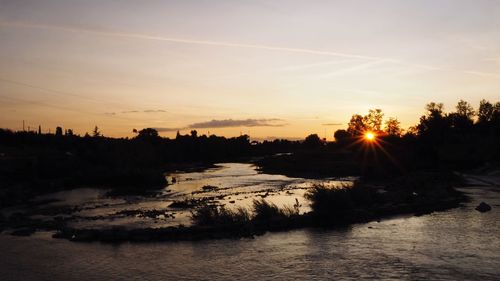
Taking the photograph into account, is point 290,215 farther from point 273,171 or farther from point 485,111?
point 485,111

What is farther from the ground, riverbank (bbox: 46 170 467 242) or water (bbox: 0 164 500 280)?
riverbank (bbox: 46 170 467 242)

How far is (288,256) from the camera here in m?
27.9

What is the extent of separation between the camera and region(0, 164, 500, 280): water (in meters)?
24.3

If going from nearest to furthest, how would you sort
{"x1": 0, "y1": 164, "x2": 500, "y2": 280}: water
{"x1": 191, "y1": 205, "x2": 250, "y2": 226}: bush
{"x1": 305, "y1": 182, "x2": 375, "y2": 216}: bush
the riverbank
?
1. {"x1": 0, "y1": 164, "x2": 500, "y2": 280}: water
2. the riverbank
3. {"x1": 191, "y1": 205, "x2": 250, "y2": 226}: bush
4. {"x1": 305, "y1": 182, "x2": 375, "y2": 216}: bush

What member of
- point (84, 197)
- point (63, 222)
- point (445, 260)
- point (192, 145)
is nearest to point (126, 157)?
point (84, 197)

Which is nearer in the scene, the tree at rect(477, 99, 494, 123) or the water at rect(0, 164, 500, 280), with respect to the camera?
the water at rect(0, 164, 500, 280)

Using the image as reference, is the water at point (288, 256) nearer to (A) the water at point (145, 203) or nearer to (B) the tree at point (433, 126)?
(A) the water at point (145, 203)

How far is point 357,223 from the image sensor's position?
126 feet

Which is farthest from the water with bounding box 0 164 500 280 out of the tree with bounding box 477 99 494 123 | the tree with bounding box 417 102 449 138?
the tree with bounding box 477 99 494 123

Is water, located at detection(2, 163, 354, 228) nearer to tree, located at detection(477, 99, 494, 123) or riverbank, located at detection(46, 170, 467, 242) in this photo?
riverbank, located at detection(46, 170, 467, 242)

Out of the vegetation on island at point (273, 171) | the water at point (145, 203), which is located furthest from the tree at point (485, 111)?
the water at point (145, 203)

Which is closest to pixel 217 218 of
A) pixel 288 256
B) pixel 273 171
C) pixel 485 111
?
pixel 288 256

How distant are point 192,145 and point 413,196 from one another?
453ft

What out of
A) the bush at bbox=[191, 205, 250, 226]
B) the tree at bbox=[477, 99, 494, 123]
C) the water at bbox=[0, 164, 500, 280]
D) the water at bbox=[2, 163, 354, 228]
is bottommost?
the water at bbox=[0, 164, 500, 280]
